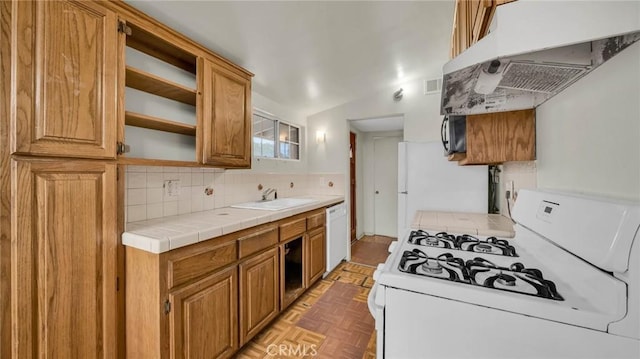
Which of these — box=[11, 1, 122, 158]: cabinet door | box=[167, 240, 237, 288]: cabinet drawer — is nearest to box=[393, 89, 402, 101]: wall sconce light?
box=[167, 240, 237, 288]: cabinet drawer

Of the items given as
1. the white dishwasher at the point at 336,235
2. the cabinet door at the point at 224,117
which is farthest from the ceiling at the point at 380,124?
the cabinet door at the point at 224,117

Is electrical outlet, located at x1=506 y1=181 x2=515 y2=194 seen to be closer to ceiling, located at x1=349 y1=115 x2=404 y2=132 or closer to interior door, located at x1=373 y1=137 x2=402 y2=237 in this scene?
ceiling, located at x1=349 y1=115 x2=404 y2=132

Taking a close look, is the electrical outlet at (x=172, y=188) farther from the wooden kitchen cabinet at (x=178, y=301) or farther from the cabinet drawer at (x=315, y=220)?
the cabinet drawer at (x=315, y=220)

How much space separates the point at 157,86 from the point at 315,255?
1958mm

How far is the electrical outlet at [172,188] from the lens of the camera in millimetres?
1702

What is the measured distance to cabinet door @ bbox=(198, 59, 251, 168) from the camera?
163 cm

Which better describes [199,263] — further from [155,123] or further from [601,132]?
[601,132]

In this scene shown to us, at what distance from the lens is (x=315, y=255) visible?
2.46 metres

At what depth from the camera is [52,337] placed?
1.01 meters

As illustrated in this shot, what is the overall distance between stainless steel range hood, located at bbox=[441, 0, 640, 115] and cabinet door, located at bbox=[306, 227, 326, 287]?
1.83 metres

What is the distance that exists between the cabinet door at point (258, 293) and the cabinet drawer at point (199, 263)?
167 mm

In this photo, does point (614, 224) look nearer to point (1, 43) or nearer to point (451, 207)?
point (451, 207)

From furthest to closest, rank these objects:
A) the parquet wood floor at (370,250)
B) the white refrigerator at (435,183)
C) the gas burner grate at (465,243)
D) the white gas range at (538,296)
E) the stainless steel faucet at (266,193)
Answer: the parquet wood floor at (370,250) → the stainless steel faucet at (266,193) → the white refrigerator at (435,183) → the gas burner grate at (465,243) → the white gas range at (538,296)

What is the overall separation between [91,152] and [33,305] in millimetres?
667
